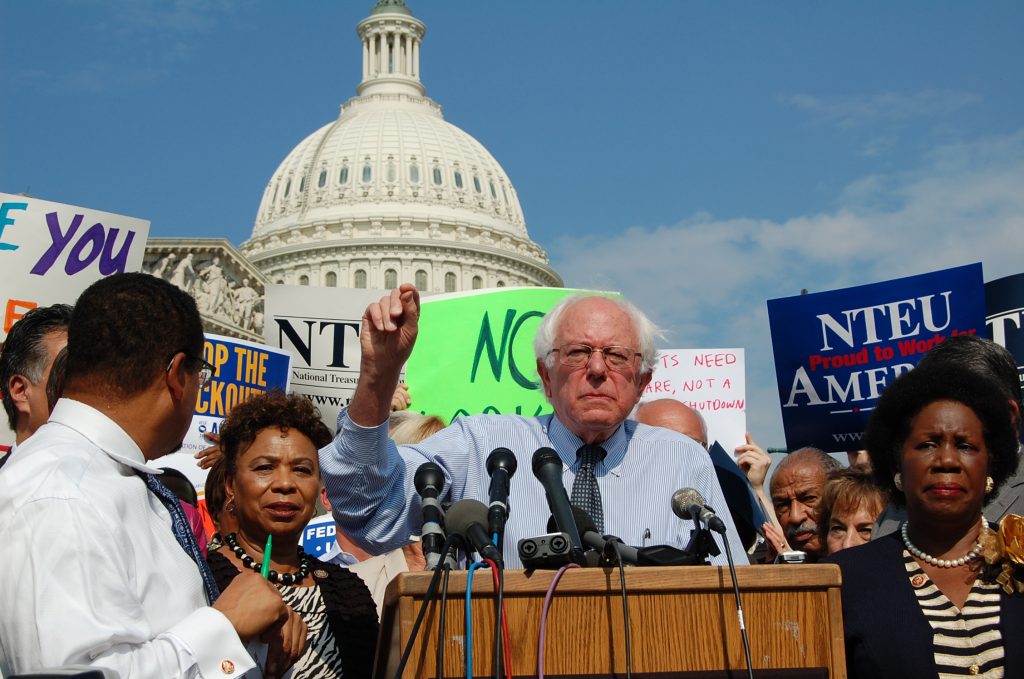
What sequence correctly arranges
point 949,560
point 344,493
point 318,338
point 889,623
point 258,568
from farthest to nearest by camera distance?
1. point 318,338
2. point 258,568
3. point 344,493
4. point 949,560
5. point 889,623

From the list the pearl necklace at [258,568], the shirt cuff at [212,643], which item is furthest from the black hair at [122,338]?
the pearl necklace at [258,568]

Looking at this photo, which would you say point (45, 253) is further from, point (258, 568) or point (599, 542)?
point (599, 542)

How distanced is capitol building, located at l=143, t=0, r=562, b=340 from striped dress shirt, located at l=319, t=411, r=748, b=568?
259ft

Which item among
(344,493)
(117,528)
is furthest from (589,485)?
(117,528)

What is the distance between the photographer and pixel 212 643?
7.10 feet

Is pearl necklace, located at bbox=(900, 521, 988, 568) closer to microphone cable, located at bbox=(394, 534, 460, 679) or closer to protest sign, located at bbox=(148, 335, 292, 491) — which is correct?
microphone cable, located at bbox=(394, 534, 460, 679)

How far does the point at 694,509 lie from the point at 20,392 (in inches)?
96.2

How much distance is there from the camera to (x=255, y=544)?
11.3ft

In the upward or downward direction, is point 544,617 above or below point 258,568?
below

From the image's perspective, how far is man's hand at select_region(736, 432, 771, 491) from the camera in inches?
250

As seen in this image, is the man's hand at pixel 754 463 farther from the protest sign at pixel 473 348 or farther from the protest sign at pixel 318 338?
the protest sign at pixel 318 338

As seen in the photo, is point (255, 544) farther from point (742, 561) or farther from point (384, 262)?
point (384, 262)

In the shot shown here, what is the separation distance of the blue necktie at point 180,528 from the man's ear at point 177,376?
6.5 inches

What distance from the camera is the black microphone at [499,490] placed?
235cm
